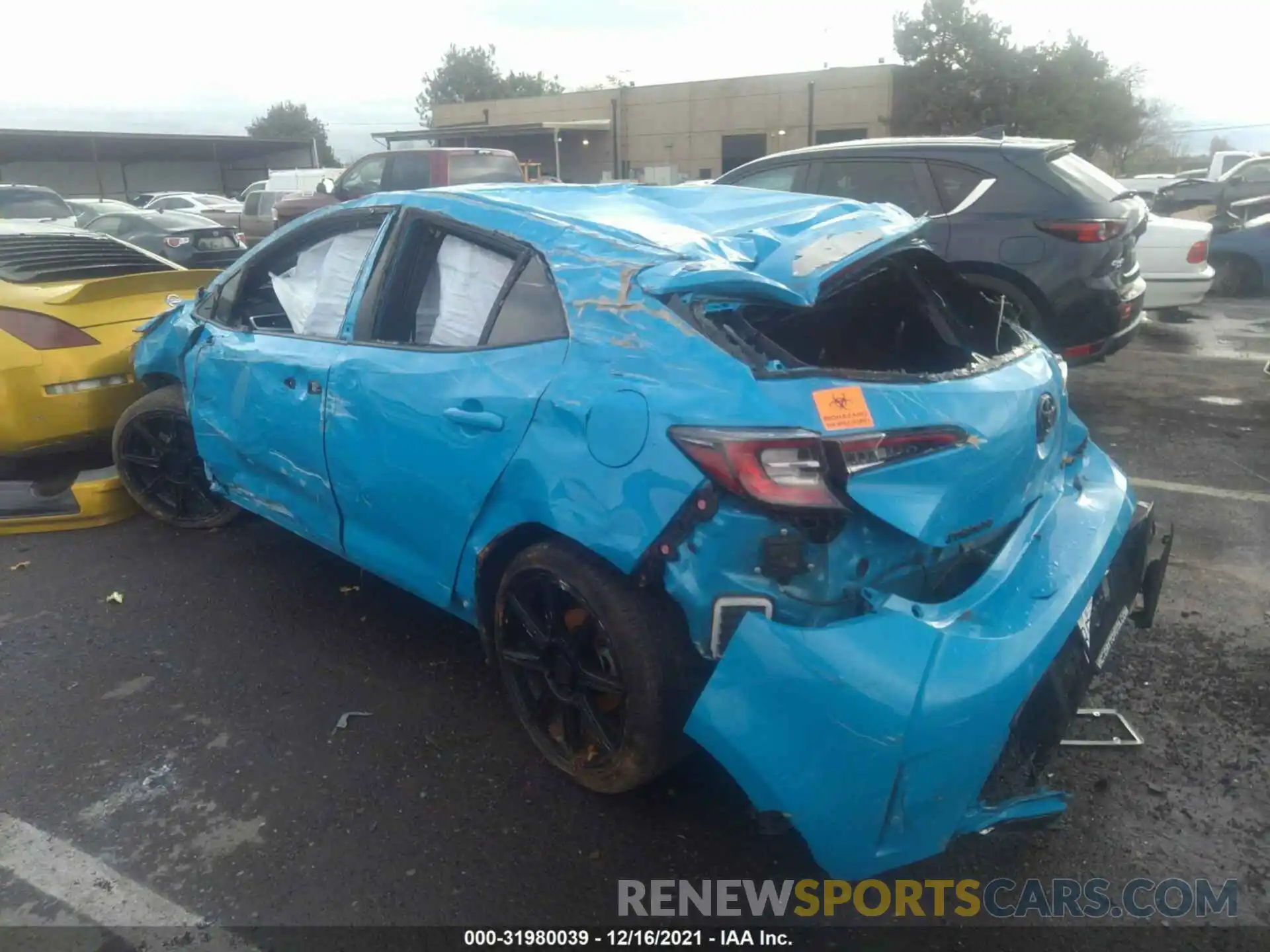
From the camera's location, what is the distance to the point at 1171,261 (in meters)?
9.26

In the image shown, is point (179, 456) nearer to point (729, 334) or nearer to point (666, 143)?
point (729, 334)

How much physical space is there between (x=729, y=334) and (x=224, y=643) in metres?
2.38

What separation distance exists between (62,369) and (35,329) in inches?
9.1

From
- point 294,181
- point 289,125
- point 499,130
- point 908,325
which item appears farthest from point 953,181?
point 289,125

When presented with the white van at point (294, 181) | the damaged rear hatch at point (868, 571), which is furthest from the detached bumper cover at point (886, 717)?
the white van at point (294, 181)

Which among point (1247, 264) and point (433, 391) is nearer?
point (433, 391)

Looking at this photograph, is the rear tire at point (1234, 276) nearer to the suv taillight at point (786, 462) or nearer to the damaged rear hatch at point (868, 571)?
the damaged rear hatch at point (868, 571)

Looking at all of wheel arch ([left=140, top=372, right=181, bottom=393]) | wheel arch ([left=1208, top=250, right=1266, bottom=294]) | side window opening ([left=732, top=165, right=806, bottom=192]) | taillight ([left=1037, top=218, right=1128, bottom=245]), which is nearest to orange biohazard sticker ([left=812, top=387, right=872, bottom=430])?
wheel arch ([left=140, top=372, right=181, bottom=393])

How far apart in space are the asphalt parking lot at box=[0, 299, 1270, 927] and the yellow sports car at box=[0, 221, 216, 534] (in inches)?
21.8

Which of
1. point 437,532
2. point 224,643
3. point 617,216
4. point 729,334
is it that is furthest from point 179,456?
point 729,334

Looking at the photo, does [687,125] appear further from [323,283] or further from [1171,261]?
[323,283]

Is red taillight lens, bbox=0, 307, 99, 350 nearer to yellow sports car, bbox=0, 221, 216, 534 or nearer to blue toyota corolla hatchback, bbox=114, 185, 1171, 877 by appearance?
Result: yellow sports car, bbox=0, 221, 216, 534

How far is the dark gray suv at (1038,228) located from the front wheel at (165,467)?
3.24 metres

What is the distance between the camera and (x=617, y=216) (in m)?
2.83
